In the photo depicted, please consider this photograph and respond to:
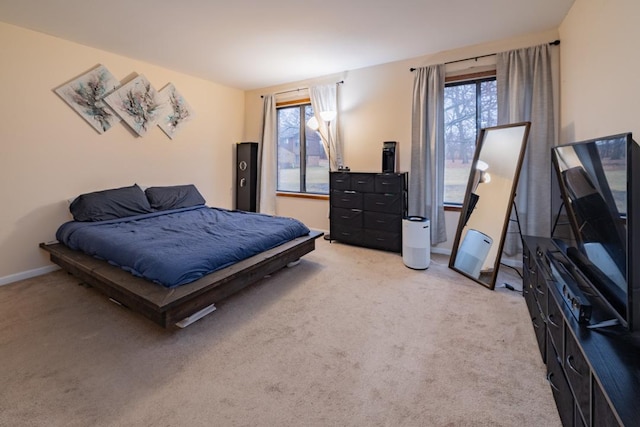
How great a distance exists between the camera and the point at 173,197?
4.10 meters

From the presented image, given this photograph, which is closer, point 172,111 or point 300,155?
point 172,111

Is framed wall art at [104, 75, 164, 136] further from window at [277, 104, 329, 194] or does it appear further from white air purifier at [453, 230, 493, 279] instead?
white air purifier at [453, 230, 493, 279]

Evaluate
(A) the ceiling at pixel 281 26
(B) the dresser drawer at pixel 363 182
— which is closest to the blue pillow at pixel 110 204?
(A) the ceiling at pixel 281 26

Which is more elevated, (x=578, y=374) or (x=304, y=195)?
(x=304, y=195)

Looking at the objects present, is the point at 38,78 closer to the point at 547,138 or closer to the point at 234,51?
the point at 234,51

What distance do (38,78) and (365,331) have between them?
412cm

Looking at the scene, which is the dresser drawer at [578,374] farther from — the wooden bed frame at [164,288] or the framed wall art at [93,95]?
the framed wall art at [93,95]

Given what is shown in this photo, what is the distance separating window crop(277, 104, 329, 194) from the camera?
483cm

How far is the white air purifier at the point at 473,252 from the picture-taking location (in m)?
2.99

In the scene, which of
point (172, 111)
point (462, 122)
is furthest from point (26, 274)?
point (462, 122)

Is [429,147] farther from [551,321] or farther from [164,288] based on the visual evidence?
[164,288]

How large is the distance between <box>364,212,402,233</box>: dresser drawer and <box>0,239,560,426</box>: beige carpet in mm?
1121

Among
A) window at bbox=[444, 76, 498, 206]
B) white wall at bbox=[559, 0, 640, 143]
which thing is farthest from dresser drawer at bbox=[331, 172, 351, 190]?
white wall at bbox=[559, 0, 640, 143]

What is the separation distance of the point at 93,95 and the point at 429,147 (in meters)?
4.11
